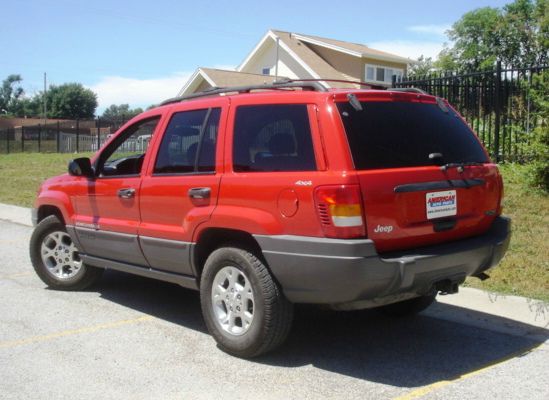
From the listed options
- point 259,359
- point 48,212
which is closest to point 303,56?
point 48,212

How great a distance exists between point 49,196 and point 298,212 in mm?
3376

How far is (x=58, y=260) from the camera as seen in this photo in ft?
21.5

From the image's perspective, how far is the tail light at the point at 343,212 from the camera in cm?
394

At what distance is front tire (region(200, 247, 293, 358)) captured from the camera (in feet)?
14.2

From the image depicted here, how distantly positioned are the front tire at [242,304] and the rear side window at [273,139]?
0.64m

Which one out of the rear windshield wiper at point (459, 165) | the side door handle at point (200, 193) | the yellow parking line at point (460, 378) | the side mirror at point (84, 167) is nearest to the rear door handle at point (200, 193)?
the side door handle at point (200, 193)

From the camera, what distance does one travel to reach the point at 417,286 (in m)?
4.19

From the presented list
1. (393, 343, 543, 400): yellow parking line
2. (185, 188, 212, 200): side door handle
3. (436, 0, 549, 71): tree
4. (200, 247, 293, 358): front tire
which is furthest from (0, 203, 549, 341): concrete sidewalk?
(436, 0, 549, 71): tree

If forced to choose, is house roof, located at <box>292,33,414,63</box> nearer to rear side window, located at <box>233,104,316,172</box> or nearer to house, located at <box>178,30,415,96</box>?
house, located at <box>178,30,415,96</box>

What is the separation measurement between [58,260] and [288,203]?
11.1ft

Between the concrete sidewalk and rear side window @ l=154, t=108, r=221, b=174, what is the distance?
2510mm

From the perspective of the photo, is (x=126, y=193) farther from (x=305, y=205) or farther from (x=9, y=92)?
(x=9, y=92)

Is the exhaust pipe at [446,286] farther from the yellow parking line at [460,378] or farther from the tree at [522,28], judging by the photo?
the tree at [522,28]

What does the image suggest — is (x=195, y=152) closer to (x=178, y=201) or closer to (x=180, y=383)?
(x=178, y=201)
